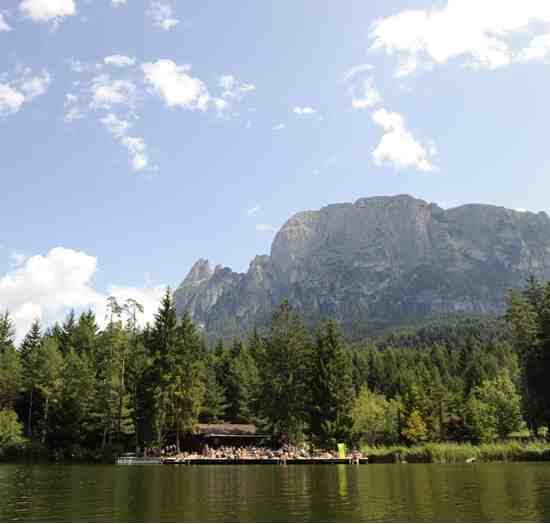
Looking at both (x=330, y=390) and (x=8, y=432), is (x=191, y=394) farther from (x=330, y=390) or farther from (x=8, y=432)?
(x=8, y=432)

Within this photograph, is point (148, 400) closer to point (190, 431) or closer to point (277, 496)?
point (190, 431)

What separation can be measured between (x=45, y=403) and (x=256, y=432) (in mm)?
24328

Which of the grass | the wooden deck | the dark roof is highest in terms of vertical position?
the dark roof

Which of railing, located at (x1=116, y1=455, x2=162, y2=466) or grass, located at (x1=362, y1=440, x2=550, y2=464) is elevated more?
grass, located at (x1=362, y1=440, x2=550, y2=464)

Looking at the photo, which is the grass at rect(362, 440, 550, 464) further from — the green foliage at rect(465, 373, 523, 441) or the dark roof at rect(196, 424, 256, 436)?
the dark roof at rect(196, 424, 256, 436)

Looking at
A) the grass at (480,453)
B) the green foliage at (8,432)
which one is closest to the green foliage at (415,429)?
the grass at (480,453)

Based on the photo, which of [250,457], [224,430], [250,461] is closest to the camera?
[250,457]

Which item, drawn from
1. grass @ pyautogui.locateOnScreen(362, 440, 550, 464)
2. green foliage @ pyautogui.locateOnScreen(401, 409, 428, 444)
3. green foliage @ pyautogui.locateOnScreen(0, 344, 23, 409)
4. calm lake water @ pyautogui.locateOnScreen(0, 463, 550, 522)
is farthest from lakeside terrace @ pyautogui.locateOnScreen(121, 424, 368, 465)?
calm lake water @ pyautogui.locateOnScreen(0, 463, 550, 522)

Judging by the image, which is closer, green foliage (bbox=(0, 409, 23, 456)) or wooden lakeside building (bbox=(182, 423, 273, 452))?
green foliage (bbox=(0, 409, 23, 456))

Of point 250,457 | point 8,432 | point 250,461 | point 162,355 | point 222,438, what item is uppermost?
point 162,355

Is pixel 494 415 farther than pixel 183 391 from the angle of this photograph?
Yes

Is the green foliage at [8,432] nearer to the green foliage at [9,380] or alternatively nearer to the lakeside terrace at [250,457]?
the green foliage at [9,380]

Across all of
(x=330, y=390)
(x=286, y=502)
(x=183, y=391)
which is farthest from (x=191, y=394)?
(x=286, y=502)

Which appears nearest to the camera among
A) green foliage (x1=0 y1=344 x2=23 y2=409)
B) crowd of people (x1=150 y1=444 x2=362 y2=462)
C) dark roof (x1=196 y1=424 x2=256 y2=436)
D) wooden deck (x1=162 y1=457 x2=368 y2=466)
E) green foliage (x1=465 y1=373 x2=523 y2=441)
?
wooden deck (x1=162 y1=457 x2=368 y2=466)
